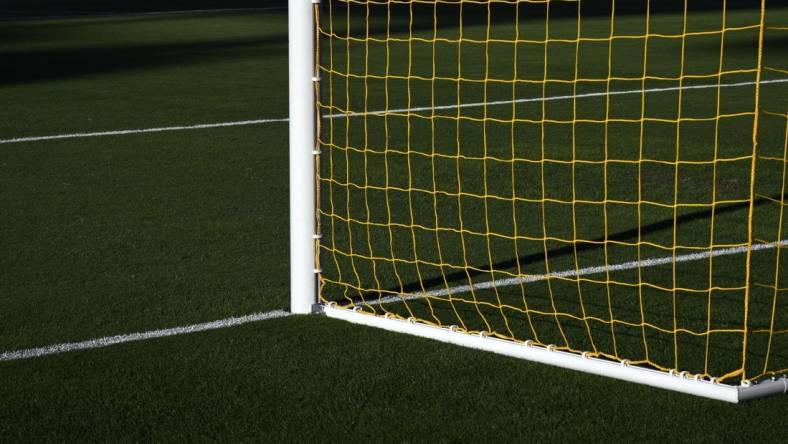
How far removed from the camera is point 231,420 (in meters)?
4.34

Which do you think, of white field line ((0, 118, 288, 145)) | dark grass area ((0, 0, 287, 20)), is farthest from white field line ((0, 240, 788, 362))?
dark grass area ((0, 0, 287, 20))

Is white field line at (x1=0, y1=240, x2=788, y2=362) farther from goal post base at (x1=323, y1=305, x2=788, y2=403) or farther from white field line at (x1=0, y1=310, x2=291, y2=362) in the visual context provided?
goal post base at (x1=323, y1=305, x2=788, y2=403)

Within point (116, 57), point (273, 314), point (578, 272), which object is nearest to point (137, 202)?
point (273, 314)

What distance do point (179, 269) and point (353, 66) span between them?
1090 cm

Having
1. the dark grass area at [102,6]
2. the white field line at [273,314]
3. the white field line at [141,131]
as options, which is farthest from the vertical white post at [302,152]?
the dark grass area at [102,6]

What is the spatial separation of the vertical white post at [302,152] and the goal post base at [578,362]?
0.61 ft

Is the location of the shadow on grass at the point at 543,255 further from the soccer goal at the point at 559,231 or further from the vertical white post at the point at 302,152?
the vertical white post at the point at 302,152

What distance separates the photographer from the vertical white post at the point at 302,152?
5.47m

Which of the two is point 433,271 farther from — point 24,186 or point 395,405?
point 24,186

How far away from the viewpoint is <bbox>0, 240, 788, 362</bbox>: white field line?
201 inches

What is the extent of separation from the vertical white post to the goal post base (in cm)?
18

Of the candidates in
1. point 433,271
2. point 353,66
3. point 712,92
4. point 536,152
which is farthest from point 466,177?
point 353,66

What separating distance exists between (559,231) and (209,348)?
2.73m

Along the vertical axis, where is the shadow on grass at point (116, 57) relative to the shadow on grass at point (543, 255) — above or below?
below
